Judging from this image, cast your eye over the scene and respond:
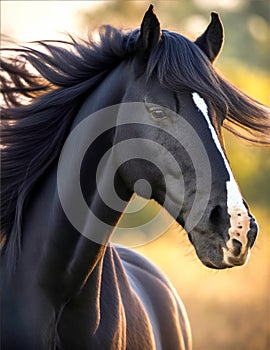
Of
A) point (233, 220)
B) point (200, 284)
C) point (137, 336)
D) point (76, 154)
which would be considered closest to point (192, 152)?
point (233, 220)

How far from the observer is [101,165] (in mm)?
3631

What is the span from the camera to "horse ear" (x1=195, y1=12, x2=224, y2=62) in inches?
147

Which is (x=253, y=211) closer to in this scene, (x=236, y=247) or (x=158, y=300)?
(x=158, y=300)

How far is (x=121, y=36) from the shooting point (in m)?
3.77

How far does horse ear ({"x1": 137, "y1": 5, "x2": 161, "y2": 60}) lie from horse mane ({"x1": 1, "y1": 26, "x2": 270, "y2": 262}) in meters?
0.04

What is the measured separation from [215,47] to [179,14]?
52.4 ft

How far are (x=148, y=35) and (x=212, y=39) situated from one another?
1.22 ft

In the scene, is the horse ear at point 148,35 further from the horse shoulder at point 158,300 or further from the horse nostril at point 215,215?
the horse shoulder at point 158,300

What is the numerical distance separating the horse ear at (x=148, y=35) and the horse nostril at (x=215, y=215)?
77 centimetres

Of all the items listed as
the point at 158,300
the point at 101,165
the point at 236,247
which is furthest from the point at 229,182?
the point at 158,300

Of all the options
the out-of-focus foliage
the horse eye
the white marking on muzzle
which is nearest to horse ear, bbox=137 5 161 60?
the horse eye

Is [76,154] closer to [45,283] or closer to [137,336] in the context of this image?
[45,283]

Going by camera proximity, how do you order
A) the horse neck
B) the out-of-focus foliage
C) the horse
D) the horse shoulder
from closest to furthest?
the horse
the horse neck
the horse shoulder
the out-of-focus foliage

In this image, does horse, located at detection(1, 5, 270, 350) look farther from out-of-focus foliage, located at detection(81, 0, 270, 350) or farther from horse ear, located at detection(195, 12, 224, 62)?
out-of-focus foliage, located at detection(81, 0, 270, 350)
